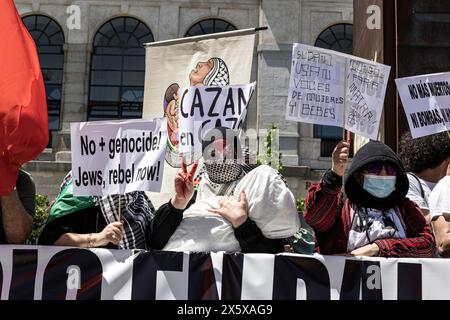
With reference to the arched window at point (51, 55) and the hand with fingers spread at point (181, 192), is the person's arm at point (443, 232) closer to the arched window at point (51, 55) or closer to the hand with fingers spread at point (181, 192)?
the hand with fingers spread at point (181, 192)

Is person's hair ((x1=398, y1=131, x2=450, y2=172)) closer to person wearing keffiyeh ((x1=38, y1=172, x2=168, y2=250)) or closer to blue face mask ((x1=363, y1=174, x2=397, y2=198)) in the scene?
blue face mask ((x1=363, y1=174, x2=397, y2=198))

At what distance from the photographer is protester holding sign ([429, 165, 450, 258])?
3861mm

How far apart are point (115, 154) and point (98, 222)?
48 cm

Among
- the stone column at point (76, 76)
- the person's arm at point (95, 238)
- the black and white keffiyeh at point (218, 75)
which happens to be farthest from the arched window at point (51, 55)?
the person's arm at point (95, 238)

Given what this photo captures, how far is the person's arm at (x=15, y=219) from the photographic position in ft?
12.1

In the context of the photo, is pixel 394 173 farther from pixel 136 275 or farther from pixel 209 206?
pixel 136 275

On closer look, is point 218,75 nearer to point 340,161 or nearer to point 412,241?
point 340,161

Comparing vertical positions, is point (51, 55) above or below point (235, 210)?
above

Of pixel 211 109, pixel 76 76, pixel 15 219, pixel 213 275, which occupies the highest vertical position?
pixel 76 76

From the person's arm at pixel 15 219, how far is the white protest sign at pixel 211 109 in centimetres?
123

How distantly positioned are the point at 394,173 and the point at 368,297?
0.74 metres

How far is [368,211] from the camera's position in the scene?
393cm

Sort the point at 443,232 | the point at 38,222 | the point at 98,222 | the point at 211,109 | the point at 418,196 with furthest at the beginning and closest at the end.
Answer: the point at 38,222 → the point at 211,109 → the point at 418,196 → the point at 98,222 → the point at 443,232

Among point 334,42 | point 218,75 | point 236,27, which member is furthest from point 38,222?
point 334,42
